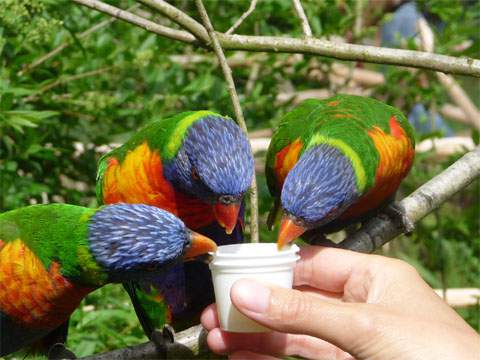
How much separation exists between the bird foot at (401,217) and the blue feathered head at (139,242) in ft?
2.27

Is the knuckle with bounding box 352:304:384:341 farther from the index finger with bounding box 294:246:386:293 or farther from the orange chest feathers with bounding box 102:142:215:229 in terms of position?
the orange chest feathers with bounding box 102:142:215:229

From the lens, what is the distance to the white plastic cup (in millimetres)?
1390

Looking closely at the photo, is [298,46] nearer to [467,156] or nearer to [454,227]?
[467,156]

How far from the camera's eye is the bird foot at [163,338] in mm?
1712

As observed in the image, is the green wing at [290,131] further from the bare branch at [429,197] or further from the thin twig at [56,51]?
the thin twig at [56,51]

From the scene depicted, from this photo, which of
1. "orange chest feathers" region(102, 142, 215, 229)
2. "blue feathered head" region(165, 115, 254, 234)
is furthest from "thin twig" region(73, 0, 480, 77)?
"orange chest feathers" region(102, 142, 215, 229)

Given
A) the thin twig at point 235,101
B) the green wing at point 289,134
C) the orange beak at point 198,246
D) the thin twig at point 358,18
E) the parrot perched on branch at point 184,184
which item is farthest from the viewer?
the thin twig at point 358,18

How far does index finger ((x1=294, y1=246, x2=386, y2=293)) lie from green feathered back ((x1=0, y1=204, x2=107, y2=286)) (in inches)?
18.0

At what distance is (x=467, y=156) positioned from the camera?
2059 mm

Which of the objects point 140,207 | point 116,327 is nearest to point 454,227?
point 116,327

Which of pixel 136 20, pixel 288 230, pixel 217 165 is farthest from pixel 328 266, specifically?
pixel 136 20


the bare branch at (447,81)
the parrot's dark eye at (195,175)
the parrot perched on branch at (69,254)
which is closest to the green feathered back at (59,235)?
→ the parrot perched on branch at (69,254)

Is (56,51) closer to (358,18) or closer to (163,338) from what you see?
(163,338)

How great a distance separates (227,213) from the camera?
1.83 m
